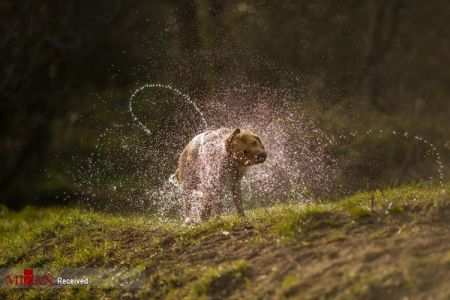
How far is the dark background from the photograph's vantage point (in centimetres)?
1440

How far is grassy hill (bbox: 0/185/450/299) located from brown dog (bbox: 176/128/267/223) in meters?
0.68

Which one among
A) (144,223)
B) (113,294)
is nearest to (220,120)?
(144,223)

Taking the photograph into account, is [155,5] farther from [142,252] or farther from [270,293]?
[270,293]

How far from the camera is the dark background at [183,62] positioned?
14398 mm

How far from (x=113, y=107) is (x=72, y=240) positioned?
8.10 metres

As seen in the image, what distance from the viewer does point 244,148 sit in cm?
751

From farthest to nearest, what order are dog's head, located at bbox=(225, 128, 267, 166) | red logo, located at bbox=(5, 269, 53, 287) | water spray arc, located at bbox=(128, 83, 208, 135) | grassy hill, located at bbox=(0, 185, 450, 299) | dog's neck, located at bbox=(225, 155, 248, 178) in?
water spray arc, located at bbox=(128, 83, 208, 135) → dog's neck, located at bbox=(225, 155, 248, 178) → dog's head, located at bbox=(225, 128, 267, 166) → red logo, located at bbox=(5, 269, 53, 287) → grassy hill, located at bbox=(0, 185, 450, 299)

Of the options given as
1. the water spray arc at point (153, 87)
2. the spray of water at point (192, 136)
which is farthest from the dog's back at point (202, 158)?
the water spray arc at point (153, 87)

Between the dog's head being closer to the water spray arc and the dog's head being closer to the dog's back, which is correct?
the dog's back

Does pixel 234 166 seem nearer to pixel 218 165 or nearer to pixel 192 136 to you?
pixel 218 165

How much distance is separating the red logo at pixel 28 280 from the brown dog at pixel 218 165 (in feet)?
6.34

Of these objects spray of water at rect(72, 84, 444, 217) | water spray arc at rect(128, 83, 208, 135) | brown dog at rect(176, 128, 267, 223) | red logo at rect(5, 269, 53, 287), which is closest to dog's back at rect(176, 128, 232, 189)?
brown dog at rect(176, 128, 267, 223)

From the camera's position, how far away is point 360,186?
9984 mm

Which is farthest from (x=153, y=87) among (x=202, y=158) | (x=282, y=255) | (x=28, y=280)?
(x=282, y=255)
